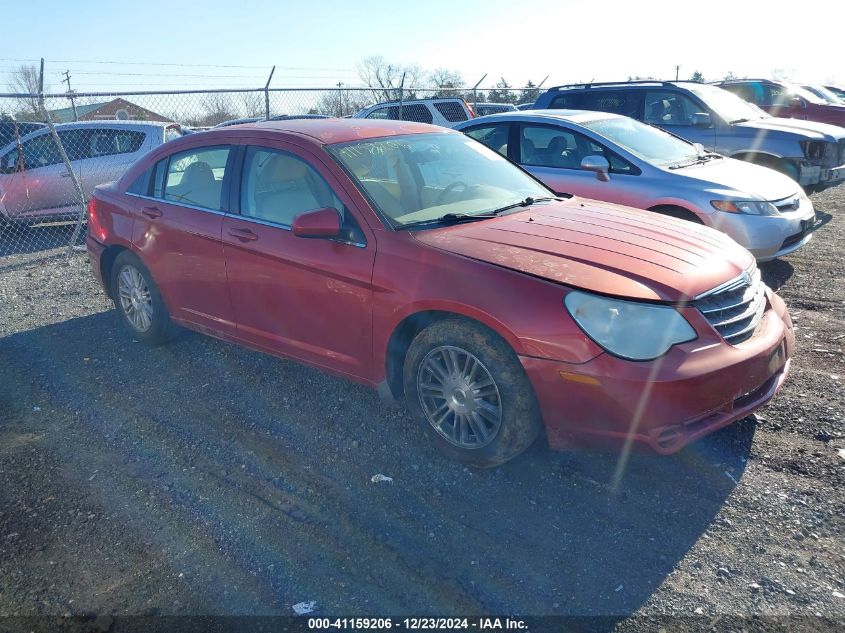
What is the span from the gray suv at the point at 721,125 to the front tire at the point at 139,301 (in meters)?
6.76

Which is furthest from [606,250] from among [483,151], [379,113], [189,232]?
[379,113]

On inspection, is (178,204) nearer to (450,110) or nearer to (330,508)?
(330,508)

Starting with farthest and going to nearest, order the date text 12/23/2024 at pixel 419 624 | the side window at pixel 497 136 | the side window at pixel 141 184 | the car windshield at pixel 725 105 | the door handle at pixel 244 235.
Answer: the car windshield at pixel 725 105, the side window at pixel 497 136, the side window at pixel 141 184, the door handle at pixel 244 235, the date text 12/23/2024 at pixel 419 624

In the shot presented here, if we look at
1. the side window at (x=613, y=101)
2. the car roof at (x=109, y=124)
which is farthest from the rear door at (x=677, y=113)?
the car roof at (x=109, y=124)

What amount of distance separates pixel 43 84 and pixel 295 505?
766cm

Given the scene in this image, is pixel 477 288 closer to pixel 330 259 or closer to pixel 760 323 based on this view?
pixel 330 259

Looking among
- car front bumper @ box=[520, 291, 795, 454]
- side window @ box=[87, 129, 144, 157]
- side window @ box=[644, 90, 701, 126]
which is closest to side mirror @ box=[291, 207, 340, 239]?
car front bumper @ box=[520, 291, 795, 454]

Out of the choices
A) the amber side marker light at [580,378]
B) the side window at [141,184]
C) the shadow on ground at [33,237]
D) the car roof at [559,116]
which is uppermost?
the car roof at [559,116]

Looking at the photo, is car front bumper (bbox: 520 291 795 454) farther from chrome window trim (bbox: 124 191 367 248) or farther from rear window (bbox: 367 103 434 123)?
rear window (bbox: 367 103 434 123)

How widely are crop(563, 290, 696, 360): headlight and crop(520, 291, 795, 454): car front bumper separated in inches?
1.8

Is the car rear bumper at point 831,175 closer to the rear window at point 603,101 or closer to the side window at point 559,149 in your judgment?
the rear window at point 603,101

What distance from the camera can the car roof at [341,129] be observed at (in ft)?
14.8

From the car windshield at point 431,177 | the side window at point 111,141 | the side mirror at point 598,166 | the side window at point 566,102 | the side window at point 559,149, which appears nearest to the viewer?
the car windshield at point 431,177

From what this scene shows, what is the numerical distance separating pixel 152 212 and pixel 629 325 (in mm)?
3628
